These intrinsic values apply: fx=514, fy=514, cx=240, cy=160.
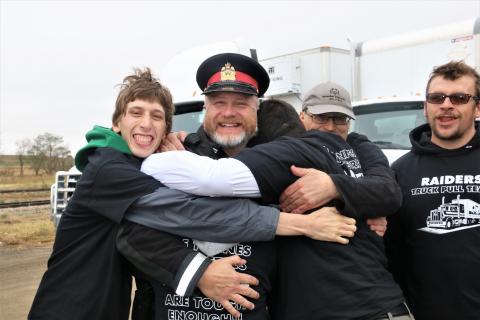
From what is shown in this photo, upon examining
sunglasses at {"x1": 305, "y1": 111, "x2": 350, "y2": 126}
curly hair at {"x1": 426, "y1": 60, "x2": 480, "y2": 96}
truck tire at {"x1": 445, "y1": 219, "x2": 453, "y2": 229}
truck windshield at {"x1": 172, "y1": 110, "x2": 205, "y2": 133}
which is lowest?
truck tire at {"x1": 445, "y1": 219, "x2": 453, "y2": 229}

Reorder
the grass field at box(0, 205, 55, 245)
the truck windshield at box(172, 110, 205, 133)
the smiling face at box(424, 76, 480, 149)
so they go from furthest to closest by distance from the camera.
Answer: the grass field at box(0, 205, 55, 245), the truck windshield at box(172, 110, 205, 133), the smiling face at box(424, 76, 480, 149)

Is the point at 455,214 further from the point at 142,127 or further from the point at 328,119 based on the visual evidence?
the point at 142,127

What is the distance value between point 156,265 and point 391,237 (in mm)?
1657

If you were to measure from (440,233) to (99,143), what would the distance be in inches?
78.0

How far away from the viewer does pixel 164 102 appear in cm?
278

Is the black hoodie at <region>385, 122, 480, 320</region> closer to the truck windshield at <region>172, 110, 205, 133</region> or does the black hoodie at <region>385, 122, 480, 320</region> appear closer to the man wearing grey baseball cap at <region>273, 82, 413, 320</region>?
the man wearing grey baseball cap at <region>273, 82, 413, 320</region>

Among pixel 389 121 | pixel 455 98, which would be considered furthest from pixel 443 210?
pixel 389 121

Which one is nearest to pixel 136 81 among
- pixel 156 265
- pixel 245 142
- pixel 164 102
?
pixel 164 102

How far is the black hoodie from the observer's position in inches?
115

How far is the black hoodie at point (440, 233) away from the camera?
291 cm

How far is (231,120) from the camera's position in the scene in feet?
9.98

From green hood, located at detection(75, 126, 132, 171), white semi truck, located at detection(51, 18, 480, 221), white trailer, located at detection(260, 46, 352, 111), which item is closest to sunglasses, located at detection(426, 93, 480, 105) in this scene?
green hood, located at detection(75, 126, 132, 171)

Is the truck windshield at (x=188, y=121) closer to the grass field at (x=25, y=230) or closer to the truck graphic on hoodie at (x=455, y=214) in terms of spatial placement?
the truck graphic on hoodie at (x=455, y=214)

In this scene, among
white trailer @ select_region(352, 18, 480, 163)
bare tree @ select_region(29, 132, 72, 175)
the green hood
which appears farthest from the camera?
bare tree @ select_region(29, 132, 72, 175)
